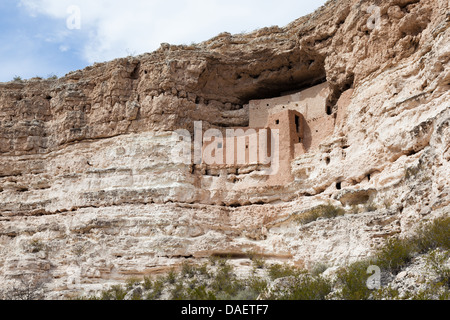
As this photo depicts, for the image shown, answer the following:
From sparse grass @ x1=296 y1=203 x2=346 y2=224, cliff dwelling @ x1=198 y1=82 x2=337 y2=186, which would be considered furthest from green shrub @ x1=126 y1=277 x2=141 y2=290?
cliff dwelling @ x1=198 y1=82 x2=337 y2=186

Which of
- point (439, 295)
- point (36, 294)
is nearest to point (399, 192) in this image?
point (439, 295)

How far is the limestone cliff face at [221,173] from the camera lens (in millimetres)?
14188

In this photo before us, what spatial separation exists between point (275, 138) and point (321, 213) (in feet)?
15.3

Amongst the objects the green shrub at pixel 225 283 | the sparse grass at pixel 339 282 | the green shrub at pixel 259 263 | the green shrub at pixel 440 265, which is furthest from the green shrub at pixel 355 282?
the green shrub at pixel 259 263

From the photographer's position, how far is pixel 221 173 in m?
20.2

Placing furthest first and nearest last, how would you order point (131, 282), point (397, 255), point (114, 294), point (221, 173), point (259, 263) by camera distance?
1. point (221, 173)
2. point (259, 263)
3. point (131, 282)
4. point (114, 294)
5. point (397, 255)

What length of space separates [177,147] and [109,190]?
8.91 feet

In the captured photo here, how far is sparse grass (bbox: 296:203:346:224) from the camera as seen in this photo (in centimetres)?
1521

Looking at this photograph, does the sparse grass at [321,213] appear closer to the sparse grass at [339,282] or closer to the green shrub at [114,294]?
the sparse grass at [339,282]

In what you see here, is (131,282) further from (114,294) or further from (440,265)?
(440,265)

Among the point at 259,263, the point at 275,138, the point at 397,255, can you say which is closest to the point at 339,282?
the point at 397,255

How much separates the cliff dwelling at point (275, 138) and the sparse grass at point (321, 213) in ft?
7.87

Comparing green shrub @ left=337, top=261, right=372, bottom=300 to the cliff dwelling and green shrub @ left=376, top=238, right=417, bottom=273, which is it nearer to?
green shrub @ left=376, top=238, right=417, bottom=273
